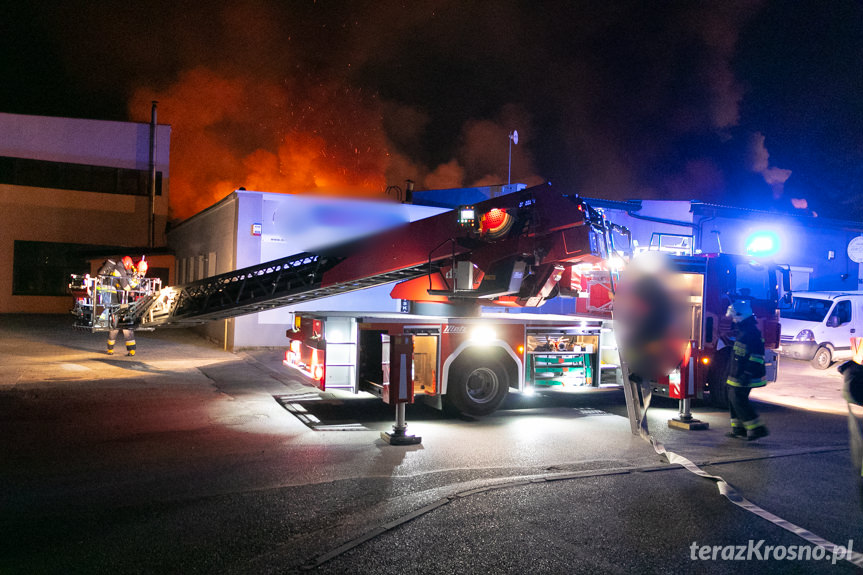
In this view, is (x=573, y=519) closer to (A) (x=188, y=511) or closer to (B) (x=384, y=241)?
(A) (x=188, y=511)

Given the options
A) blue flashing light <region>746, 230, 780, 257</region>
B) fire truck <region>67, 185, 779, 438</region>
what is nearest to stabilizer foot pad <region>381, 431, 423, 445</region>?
fire truck <region>67, 185, 779, 438</region>

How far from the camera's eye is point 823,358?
636 inches

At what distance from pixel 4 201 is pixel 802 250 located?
35.2 m

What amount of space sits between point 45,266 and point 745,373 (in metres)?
31.6

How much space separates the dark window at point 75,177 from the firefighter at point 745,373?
100 ft

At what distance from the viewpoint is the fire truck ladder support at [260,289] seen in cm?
905

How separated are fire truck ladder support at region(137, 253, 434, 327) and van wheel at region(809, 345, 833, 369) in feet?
42.3

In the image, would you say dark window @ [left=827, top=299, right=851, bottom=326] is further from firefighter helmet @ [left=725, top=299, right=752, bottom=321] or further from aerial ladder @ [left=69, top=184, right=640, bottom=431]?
aerial ladder @ [left=69, top=184, right=640, bottom=431]

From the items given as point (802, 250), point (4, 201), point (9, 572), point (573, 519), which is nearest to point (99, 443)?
point (9, 572)

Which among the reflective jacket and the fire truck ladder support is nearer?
the reflective jacket

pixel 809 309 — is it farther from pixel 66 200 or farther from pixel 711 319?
pixel 66 200

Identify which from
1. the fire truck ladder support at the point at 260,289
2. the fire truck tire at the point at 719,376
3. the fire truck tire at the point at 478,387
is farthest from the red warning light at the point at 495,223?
the fire truck tire at the point at 719,376

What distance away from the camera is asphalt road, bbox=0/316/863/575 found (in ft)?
12.9

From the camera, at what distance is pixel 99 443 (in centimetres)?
664
